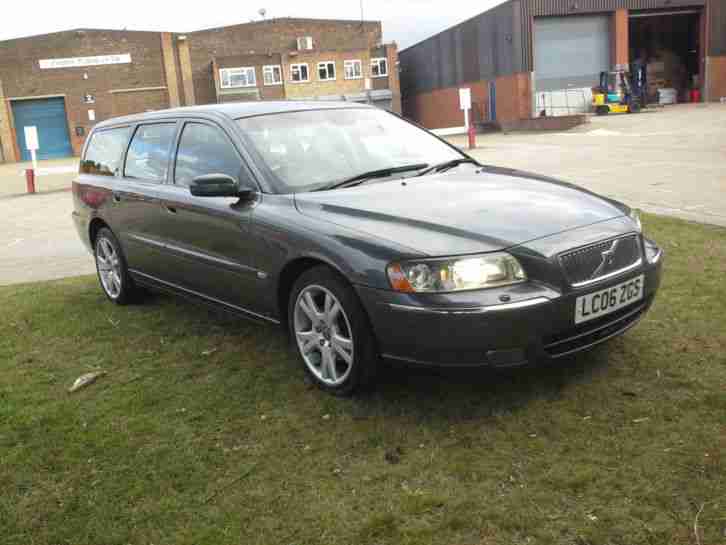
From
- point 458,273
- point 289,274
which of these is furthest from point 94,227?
point 458,273

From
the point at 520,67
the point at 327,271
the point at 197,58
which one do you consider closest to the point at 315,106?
the point at 327,271

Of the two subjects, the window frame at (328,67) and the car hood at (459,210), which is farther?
the window frame at (328,67)

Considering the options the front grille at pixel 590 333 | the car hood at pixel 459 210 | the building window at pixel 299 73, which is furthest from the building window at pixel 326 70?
the front grille at pixel 590 333

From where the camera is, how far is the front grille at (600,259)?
10.9 feet

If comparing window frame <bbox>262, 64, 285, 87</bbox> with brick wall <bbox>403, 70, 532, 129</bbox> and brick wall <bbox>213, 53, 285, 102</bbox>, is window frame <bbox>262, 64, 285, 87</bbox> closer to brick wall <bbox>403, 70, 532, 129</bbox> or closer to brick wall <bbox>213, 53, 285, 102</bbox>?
brick wall <bbox>213, 53, 285, 102</bbox>

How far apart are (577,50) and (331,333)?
39.9 metres

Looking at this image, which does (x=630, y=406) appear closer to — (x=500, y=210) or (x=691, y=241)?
(x=500, y=210)

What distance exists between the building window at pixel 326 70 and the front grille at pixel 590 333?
5444 cm

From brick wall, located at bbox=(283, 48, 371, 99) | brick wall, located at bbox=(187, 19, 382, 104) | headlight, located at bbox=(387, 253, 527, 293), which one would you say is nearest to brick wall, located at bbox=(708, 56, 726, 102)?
brick wall, located at bbox=(283, 48, 371, 99)

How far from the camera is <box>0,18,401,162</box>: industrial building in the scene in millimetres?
49781

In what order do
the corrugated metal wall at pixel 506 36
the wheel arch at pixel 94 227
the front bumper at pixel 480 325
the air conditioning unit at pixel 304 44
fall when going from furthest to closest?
the air conditioning unit at pixel 304 44
the corrugated metal wall at pixel 506 36
the wheel arch at pixel 94 227
the front bumper at pixel 480 325

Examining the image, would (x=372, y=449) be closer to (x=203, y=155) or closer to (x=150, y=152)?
(x=203, y=155)

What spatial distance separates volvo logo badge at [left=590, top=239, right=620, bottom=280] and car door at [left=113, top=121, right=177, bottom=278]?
9.93 ft

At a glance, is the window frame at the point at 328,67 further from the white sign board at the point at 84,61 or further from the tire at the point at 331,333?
the tire at the point at 331,333
